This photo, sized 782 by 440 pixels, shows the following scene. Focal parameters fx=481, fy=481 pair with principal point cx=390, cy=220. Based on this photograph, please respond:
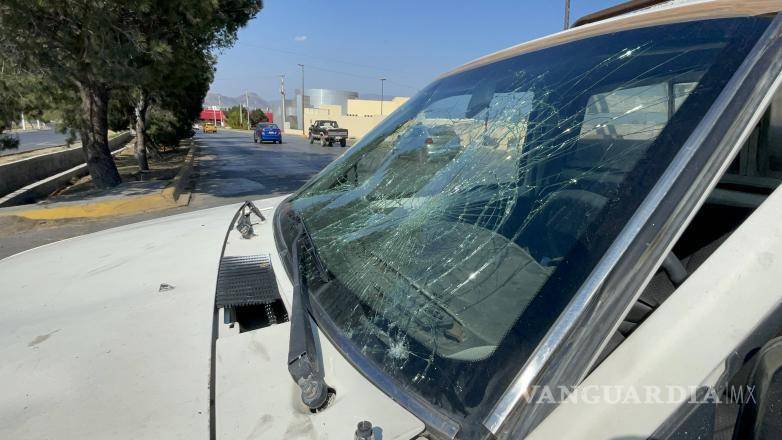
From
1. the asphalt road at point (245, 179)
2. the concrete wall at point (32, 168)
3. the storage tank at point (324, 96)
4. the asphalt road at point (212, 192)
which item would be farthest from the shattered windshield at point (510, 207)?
the storage tank at point (324, 96)

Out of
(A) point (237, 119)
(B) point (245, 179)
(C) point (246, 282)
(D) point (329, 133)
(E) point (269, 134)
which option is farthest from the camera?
(A) point (237, 119)

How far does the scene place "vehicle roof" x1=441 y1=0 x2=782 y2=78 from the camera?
3.52ft

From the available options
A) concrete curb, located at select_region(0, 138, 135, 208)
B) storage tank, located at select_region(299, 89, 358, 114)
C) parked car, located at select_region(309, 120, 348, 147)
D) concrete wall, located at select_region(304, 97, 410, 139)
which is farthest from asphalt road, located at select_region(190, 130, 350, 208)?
storage tank, located at select_region(299, 89, 358, 114)

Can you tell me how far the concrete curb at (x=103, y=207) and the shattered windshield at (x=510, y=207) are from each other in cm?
796

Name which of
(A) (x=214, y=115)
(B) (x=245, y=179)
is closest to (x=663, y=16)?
(B) (x=245, y=179)

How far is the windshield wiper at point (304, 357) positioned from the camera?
1028 mm

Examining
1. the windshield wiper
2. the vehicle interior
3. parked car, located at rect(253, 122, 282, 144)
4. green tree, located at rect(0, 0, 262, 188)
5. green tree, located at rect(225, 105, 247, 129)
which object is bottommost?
the windshield wiper

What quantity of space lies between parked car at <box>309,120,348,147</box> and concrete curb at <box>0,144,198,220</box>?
2416 cm

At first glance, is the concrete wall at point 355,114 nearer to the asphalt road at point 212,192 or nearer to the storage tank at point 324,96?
the storage tank at point 324,96

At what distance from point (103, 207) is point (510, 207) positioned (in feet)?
29.2

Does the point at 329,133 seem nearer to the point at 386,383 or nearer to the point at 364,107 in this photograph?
the point at 364,107

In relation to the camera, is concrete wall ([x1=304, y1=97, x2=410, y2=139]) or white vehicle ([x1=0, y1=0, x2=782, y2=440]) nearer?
white vehicle ([x1=0, y1=0, x2=782, y2=440])

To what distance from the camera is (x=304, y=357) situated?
110 centimetres

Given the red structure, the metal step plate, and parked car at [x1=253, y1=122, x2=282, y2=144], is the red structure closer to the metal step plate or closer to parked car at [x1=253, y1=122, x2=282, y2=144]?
parked car at [x1=253, y1=122, x2=282, y2=144]
